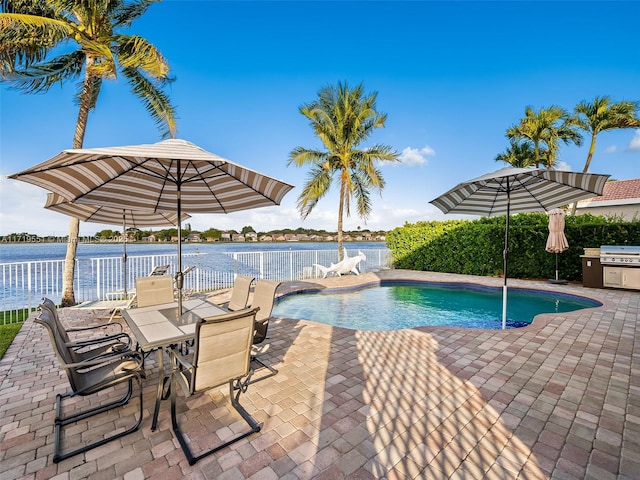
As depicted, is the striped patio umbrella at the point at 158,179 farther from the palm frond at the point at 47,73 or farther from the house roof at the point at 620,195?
the house roof at the point at 620,195

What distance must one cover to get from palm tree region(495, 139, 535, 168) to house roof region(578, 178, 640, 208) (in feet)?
14.8

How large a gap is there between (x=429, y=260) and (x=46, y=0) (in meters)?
14.1

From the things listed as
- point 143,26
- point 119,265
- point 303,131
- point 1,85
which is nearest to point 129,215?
point 119,265

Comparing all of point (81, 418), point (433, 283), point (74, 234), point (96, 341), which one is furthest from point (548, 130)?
point (74, 234)

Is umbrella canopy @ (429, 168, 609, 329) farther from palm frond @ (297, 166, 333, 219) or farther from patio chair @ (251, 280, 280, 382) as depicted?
palm frond @ (297, 166, 333, 219)

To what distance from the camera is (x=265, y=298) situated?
12.0 ft

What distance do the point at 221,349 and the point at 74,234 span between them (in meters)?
7.15

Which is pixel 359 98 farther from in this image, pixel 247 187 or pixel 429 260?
pixel 247 187

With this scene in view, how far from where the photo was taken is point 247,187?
13.0ft

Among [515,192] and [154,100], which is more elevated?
[154,100]

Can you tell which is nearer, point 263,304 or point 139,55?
point 263,304

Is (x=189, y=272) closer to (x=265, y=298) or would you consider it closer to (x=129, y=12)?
(x=265, y=298)

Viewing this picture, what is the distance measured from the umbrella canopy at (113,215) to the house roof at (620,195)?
75.9ft

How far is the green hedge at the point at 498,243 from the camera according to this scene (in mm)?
8977
